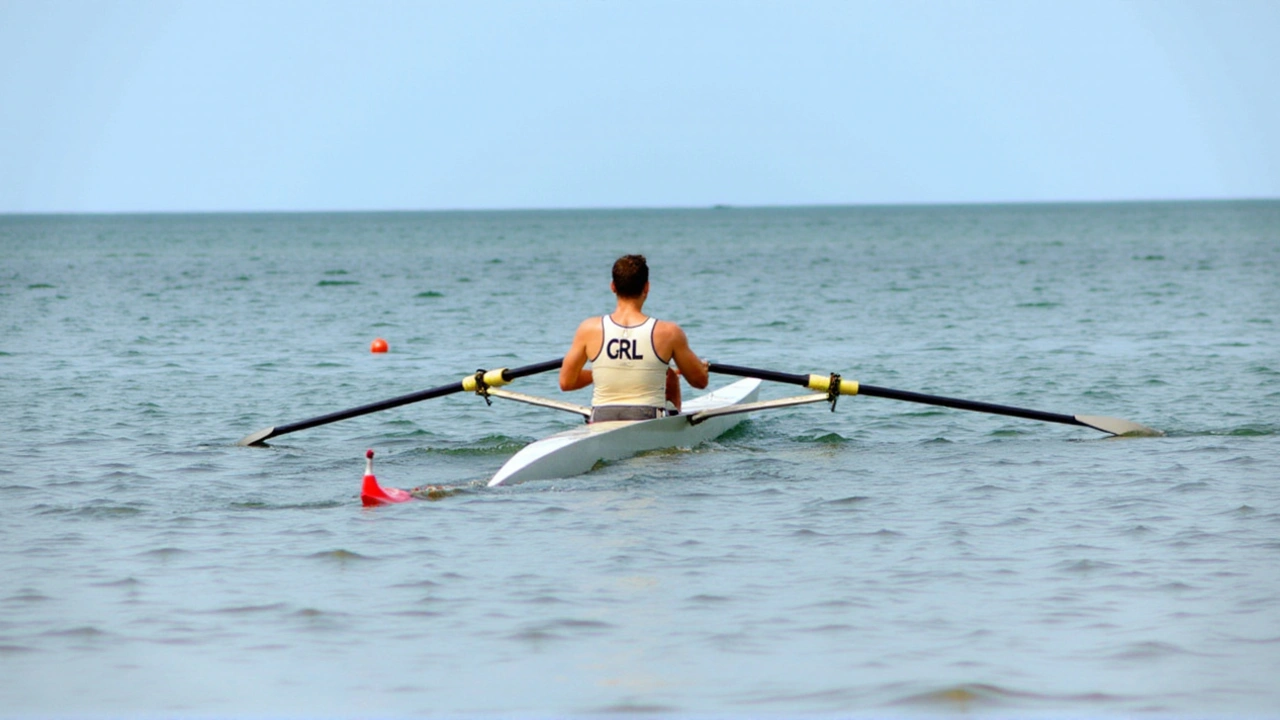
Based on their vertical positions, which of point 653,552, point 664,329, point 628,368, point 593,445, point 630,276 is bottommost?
point 653,552

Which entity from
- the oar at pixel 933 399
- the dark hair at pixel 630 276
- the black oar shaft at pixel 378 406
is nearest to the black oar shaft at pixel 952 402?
the oar at pixel 933 399

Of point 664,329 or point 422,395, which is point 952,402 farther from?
point 422,395

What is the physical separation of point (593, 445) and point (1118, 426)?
17.3ft

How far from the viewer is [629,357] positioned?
1129cm

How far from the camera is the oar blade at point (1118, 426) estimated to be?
43.3 ft

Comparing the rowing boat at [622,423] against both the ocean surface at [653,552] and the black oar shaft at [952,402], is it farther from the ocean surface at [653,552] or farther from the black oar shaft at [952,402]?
the ocean surface at [653,552]

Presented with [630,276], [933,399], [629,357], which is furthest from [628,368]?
[933,399]

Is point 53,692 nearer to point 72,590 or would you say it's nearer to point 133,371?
point 72,590

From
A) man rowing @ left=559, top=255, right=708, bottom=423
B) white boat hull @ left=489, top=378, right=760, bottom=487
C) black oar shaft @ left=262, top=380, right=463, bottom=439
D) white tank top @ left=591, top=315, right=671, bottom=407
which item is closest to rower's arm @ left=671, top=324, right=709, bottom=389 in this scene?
man rowing @ left=559, top=255, right=708, bottom=423

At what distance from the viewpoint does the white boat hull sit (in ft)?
35.1

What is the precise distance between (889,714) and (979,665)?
0.76 meters

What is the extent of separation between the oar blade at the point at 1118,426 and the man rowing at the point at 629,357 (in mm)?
3998

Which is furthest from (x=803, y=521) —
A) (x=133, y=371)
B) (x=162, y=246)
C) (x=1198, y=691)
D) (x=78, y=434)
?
(x=162, y=246)

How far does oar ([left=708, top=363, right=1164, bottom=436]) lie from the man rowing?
0.57 meters
